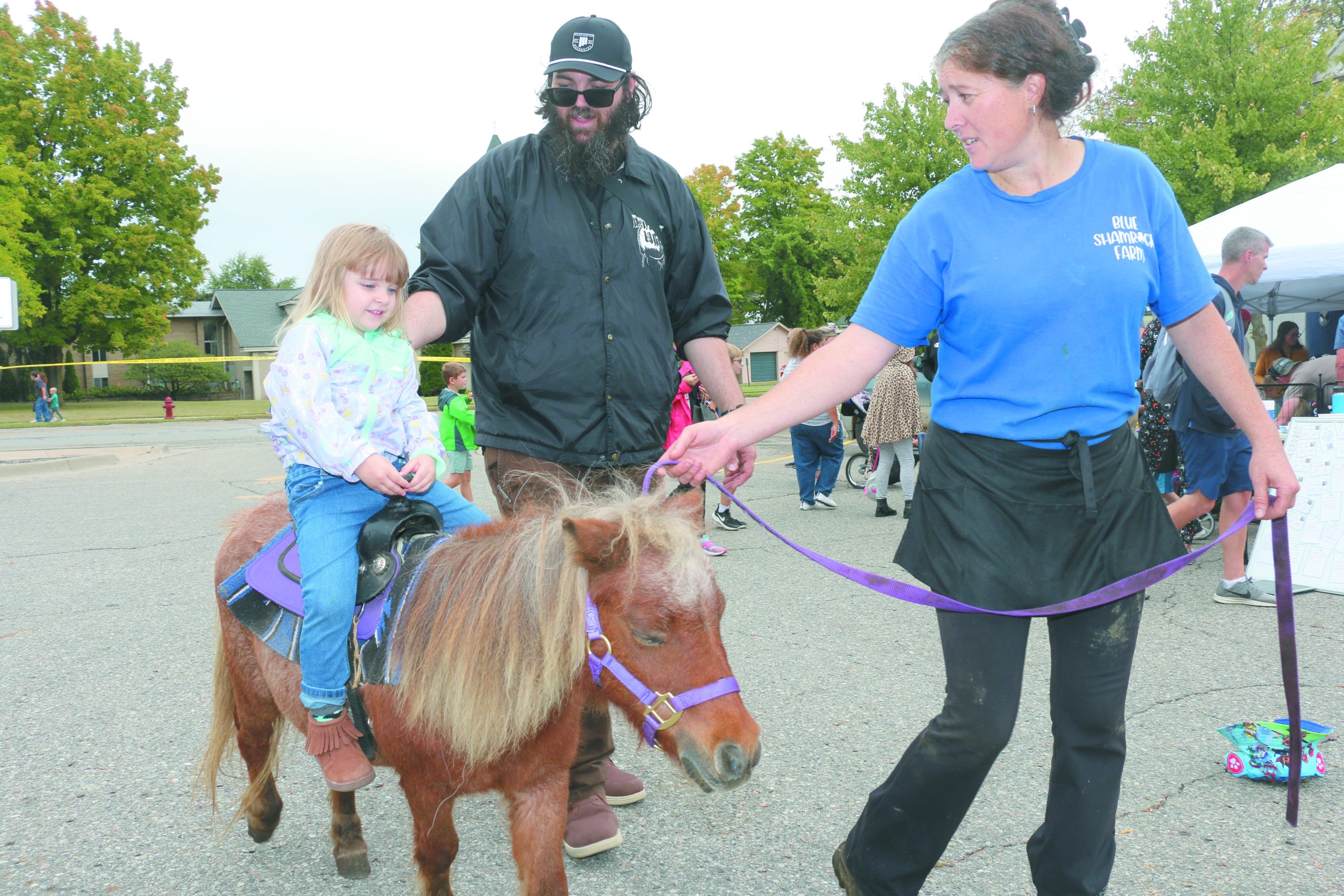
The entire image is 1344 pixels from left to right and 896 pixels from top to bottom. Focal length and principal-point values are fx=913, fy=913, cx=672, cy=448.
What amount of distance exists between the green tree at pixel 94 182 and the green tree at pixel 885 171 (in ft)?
100

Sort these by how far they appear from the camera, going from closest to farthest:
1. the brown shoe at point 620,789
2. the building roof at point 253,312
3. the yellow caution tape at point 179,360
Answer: the brown shoe at point 620,789 < the yellow caution tape at point 179,360 < the building roof at point 253,312

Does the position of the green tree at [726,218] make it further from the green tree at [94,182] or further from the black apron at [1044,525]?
the black apron at [1044,525]

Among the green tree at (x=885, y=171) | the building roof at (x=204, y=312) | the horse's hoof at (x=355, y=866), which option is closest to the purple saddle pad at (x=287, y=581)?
the horse's hoof at (x=355, y=866)

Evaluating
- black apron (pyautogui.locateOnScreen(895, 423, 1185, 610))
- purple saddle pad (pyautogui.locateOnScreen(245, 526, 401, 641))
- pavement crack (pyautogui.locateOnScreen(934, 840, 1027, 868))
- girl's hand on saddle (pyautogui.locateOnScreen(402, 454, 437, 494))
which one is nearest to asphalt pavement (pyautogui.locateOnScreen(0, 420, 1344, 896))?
pavement crack (pyautogui.locateOnScreen(934, 840, 1027, 868))

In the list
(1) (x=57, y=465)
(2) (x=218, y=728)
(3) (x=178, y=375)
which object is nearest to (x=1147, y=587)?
(2) (x=218, y=728)

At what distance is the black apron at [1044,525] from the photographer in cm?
216

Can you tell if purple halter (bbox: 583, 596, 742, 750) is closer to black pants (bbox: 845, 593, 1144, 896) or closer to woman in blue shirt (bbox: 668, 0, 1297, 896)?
woman in blue shirt (bbox: 668, 0, 1297, 896)

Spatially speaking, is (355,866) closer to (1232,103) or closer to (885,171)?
(1232,103)

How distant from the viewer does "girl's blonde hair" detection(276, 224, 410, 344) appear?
2686mm

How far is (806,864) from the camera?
288 cm

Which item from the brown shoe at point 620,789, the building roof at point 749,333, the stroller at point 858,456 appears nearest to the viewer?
the brown shoe at point 620,789

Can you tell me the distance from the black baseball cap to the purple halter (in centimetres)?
173

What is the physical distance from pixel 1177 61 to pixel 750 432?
79.5ft

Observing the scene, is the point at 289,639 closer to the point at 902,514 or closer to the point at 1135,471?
the point at 1135,471
